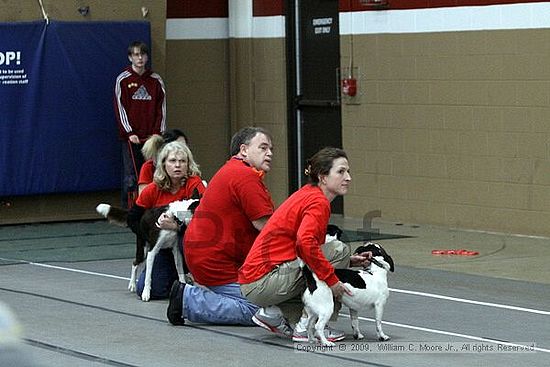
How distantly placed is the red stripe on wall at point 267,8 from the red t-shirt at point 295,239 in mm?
9240

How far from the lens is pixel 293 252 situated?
8.30 metres

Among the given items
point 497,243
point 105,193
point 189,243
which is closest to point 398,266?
point 497,243

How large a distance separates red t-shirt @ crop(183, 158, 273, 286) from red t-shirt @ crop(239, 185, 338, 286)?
44 centimetres

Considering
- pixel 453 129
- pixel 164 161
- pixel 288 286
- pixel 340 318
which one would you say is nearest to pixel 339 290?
pixel 288 286

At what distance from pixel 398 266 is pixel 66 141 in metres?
5.69

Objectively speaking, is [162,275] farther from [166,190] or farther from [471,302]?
[471,302]

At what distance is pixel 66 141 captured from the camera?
53.4ft

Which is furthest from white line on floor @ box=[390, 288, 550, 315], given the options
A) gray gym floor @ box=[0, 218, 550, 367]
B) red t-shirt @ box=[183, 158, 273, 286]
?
red t-shirt @ box=[183, 158, 273, 286]

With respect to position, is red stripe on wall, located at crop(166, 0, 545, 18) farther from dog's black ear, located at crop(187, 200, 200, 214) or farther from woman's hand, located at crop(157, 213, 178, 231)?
woman's hand, located at crop(157, 213, 178, 231)

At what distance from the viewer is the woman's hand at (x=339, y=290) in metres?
7.91

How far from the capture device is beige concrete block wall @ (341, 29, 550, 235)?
13938 millimetres

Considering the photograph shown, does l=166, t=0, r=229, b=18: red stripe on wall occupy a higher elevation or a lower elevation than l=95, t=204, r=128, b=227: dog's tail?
higher

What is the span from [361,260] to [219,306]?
120 cm

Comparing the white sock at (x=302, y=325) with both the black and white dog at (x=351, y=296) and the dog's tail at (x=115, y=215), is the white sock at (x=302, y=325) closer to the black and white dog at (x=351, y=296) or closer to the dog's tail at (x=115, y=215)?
the black and white dog at (x=351, y=296)
